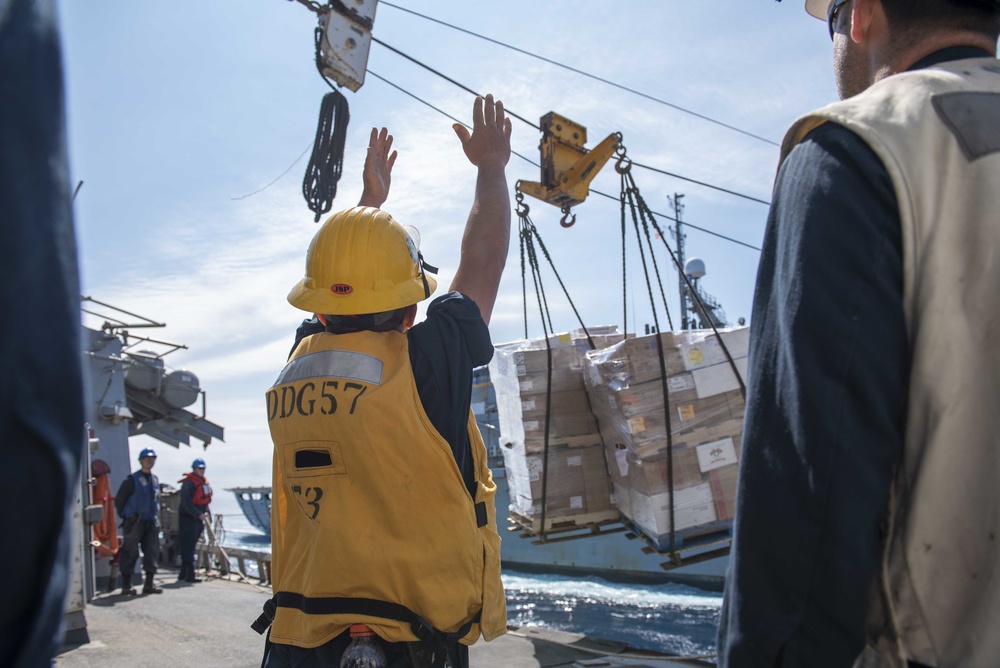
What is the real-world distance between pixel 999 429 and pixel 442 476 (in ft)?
4.00

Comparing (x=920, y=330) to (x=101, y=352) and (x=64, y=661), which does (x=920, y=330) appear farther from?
(x=101, y=352)

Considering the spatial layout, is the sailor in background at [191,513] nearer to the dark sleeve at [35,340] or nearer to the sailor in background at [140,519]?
the sailor in background at [140,519]

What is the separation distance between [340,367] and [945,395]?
1.36 m

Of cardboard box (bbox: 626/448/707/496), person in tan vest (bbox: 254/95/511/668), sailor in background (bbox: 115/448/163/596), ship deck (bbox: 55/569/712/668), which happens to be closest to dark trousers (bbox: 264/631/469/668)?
person in tan vest (bbox: 254/95/511/668)

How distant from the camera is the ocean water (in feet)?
45.1

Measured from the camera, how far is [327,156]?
446 cm

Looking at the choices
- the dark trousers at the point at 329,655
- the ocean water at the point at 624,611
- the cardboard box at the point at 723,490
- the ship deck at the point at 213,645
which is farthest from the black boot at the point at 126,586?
the dark trousers at the point at 329,655

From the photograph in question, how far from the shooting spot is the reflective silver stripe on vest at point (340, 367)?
70.9 inches

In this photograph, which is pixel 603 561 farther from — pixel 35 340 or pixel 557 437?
pixel 35 340

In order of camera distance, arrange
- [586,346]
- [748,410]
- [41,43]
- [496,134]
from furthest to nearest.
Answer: [586,346] < [496,134] < [748,410] < [41,43]

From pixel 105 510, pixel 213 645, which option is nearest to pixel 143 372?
pixel 105 510

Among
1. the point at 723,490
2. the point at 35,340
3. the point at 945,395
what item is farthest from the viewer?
the point at 723,490

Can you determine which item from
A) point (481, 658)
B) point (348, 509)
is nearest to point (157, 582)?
point (481, 658)

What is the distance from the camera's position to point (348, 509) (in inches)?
69.7
